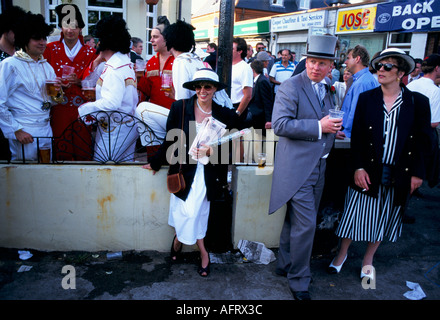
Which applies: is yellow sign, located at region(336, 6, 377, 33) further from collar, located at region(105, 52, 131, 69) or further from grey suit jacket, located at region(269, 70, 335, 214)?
collar, located at region(105, 52, 131, 69)

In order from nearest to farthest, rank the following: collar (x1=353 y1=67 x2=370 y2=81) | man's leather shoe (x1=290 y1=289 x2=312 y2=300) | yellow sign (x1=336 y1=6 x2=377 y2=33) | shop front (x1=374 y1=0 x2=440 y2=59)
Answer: man's leather shoe (x1=290 y1=289 x2=312 y2=300), collar (x1=353 y1=67 x2=370 y2=81), shop front (x1=374 y1=0 x2=440 y2=59), yellow sign (x1=336 y1=6 x2=377 y2=33)

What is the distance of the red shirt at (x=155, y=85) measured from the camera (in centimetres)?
414

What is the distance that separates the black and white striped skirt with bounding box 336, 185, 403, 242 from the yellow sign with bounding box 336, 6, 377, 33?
1481 cm

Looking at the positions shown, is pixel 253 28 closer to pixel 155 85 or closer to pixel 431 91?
pixel 431 91

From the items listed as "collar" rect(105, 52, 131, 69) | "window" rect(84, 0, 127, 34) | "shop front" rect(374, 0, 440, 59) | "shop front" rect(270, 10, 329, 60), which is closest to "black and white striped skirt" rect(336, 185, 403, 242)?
"collar" rect(105, 52, 131, 69)

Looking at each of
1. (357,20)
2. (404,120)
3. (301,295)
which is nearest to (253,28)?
(357,20)

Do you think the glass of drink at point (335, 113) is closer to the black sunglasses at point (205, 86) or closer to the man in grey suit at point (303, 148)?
the man in grey suit at point (303, 148)

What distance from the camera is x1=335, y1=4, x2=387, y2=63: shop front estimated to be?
15.7m

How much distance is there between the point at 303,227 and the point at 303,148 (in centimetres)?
69

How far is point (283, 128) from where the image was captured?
291 centimetres

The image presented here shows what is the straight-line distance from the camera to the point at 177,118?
3.25 m

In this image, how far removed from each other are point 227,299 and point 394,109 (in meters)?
2.26
